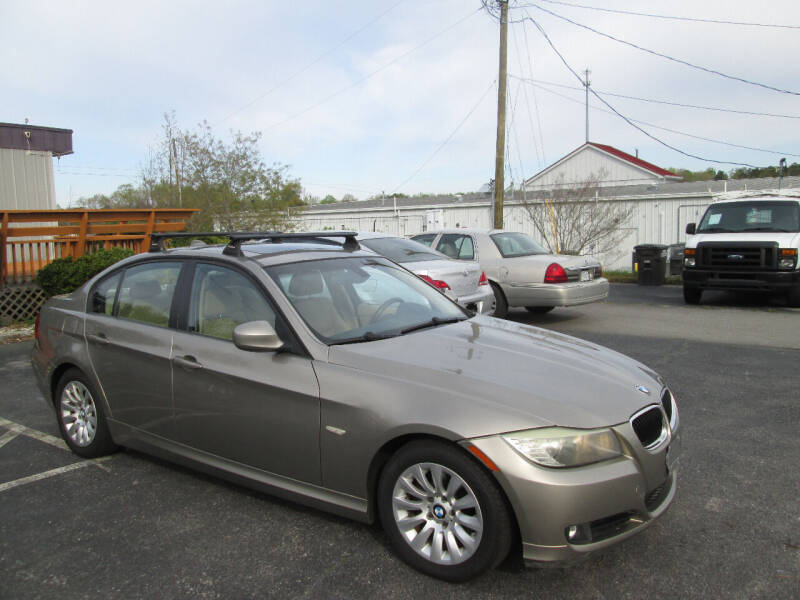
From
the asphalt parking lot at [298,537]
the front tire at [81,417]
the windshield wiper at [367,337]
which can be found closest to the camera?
the asphalt parking lot at [298,537]

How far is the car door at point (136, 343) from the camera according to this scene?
12.9 feet

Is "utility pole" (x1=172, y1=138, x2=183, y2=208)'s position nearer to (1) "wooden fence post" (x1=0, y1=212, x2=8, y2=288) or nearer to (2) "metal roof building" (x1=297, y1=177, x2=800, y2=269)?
(2) "metal roof building" (x1=297, y1=177, x2=800, y2=269)

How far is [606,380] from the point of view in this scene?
3176 mm

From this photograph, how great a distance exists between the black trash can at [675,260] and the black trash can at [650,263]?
1525mm

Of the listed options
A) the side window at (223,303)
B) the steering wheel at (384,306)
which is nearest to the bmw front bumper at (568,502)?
the steering wheel at (384,306)

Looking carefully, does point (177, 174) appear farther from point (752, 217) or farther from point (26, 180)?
point (752, 217)

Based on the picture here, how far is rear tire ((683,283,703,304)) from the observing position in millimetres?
12695

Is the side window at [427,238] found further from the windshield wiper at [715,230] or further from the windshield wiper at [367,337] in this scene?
the windshield wiper at [367,337]

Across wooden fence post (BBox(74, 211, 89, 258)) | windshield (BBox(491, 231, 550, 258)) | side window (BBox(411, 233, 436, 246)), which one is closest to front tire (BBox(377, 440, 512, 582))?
windshield (BBox(491, 231, 550, 258))

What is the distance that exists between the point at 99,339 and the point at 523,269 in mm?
7159

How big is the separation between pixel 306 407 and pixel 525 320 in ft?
26.1

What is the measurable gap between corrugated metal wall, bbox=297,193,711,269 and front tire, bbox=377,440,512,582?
18.3 metres

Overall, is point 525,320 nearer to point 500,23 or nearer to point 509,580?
point 509,580

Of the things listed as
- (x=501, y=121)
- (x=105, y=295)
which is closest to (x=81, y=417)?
(x=105, y=295)
